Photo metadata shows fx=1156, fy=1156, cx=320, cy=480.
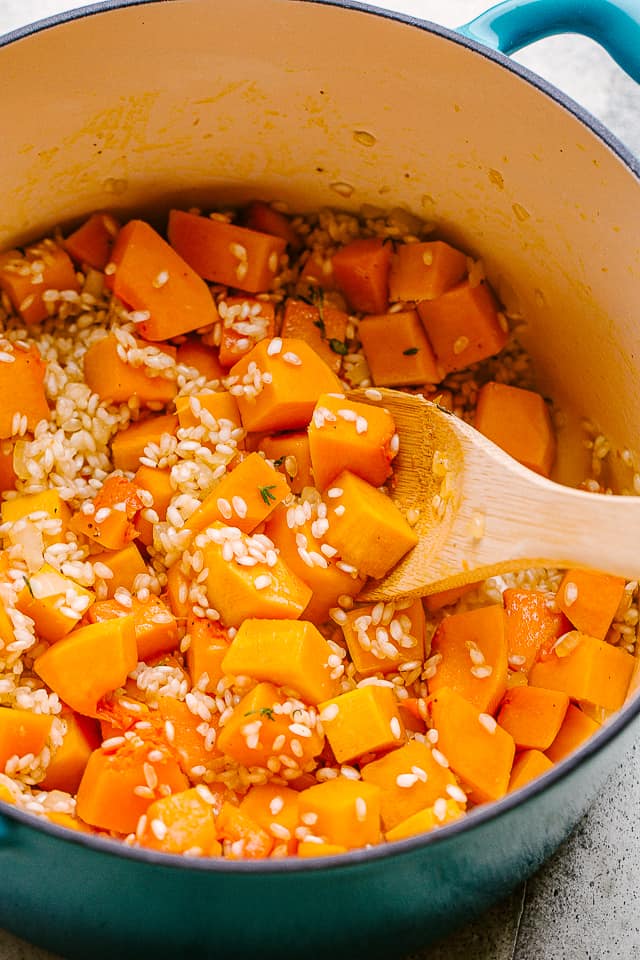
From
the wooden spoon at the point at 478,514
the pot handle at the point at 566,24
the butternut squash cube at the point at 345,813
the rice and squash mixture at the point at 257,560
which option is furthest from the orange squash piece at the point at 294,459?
the pot handle at the point at 566,24

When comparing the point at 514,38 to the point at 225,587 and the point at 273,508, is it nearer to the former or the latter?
the point at 273,508

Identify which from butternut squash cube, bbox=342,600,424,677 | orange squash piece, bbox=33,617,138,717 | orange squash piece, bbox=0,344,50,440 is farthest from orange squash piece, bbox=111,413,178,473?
butternut squash cube, bbox=342,600,424,677

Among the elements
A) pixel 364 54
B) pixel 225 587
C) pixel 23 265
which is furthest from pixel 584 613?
pixel 23 265

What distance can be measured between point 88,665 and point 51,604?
11cm

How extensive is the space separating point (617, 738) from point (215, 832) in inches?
23.4

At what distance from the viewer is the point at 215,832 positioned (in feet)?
5.34

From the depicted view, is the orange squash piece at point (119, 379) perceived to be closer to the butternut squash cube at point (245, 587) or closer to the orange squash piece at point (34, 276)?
the orange squash piece at point (34, 276)

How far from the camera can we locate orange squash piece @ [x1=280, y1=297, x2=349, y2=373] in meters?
2.14

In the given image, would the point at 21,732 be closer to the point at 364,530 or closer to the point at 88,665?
the point at 88,665

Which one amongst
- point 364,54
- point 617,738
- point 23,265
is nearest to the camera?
point 617,738

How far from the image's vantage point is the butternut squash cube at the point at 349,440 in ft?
6.27

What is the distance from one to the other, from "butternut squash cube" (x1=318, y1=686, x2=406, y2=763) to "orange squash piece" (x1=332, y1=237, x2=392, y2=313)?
2.52 feet

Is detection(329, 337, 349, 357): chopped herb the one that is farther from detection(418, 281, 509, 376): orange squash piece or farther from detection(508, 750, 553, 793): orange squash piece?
detection(508, 750, 553, 793): orange squash piece

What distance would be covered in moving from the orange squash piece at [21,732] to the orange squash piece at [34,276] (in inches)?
29.4
